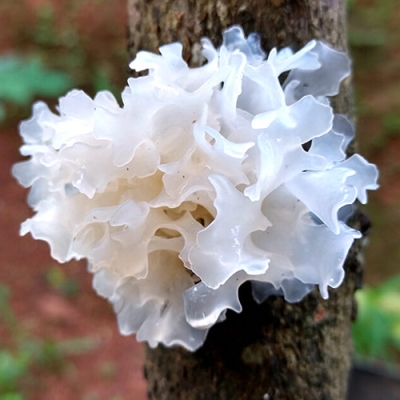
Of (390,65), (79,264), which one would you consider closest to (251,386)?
(79,264)

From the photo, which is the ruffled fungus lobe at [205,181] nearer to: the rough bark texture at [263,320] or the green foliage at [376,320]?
the rough bark texture at [263,320]

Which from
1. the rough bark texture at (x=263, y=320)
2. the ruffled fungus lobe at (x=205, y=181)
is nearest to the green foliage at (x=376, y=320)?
the rough bark texture at (x=263, y=320)

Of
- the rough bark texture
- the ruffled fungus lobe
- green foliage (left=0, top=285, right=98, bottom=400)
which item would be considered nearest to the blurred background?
green foliage (left=0, top=285, right=98, bottom=400)

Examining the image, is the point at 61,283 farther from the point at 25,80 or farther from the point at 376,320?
the point at 376,320

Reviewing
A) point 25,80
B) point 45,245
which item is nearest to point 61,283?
point 45,245

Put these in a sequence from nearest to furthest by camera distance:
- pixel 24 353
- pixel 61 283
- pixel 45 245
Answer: pixel 24 353 < pixel 61 283 < pixel 45 245

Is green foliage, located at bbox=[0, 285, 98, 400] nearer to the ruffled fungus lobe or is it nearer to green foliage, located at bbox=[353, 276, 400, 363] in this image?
green foliage, located at bbox=[353, 276, 400, 363]
